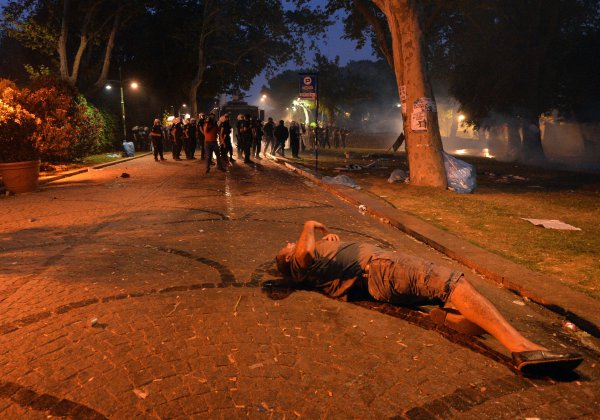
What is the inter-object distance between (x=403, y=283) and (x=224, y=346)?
1.49 meters

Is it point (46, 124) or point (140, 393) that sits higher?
point (46, 124)

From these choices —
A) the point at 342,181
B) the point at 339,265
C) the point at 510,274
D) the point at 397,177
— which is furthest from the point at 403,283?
the point at 397,177

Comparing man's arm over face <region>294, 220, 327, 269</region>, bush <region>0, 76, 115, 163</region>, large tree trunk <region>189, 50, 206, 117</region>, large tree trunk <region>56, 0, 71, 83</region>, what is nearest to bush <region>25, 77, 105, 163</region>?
bush <region>0, 76, 115, 163</region>

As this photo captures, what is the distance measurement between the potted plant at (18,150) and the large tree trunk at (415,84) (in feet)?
31.8

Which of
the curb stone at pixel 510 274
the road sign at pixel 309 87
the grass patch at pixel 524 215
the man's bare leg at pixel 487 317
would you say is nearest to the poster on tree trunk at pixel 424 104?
the grass patch at pixel 524 215

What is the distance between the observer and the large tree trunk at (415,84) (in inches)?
452

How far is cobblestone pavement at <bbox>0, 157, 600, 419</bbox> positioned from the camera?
2.61m

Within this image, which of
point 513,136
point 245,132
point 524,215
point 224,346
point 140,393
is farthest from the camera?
point 513,136

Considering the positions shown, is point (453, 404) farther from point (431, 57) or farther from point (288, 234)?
point (431, 57)

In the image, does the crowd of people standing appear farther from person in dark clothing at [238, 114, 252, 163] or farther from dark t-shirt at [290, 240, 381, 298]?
dark t-shirt at [290, 240, 381, 298]

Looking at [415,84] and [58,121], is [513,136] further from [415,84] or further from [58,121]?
[58,121]

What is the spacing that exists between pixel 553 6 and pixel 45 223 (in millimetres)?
28049

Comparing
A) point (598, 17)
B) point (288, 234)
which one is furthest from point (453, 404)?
point (598, 17)

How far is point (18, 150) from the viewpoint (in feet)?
36.3
